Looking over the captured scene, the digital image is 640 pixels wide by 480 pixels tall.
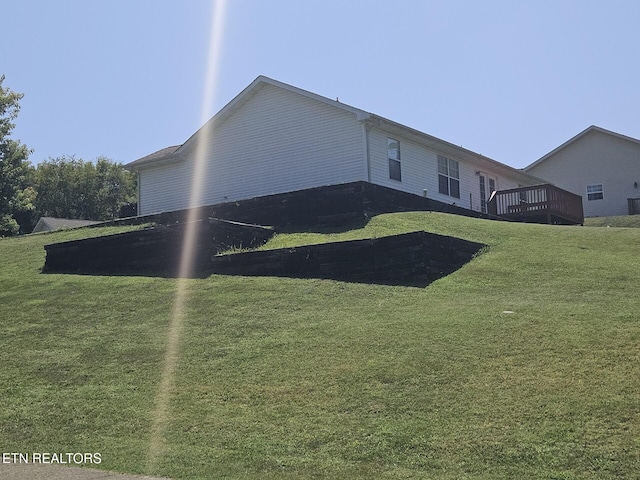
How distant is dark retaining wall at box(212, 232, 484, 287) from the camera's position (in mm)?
13586

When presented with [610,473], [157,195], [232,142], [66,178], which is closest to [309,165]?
[232,142]

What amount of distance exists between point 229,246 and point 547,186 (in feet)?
41.9

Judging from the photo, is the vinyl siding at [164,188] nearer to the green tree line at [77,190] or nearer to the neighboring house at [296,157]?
the neighboring house at [296,157]

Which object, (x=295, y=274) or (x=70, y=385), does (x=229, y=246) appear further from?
(x=70, y=385)

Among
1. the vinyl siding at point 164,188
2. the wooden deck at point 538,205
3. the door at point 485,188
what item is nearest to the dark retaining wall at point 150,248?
the vinyl siding at point 164,188

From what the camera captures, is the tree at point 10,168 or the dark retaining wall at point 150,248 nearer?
the dark retaining wall at point 150,248

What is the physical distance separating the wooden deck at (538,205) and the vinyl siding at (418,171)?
3.19 feet

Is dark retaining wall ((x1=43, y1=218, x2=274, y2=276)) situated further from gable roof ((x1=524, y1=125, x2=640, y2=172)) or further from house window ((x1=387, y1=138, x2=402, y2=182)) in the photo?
gable roof ((x1=524, y1=125, x2=640, y2=172))

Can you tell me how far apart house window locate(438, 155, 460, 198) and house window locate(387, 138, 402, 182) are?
268cm

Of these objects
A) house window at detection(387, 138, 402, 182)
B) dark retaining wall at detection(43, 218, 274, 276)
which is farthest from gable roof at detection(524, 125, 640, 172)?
dark retaining wall at detection(43, 218, 274, 276)

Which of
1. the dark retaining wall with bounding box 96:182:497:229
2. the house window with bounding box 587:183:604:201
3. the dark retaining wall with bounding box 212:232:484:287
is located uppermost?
the house window with bounding box 587:183:604:201

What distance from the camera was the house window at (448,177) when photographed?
2591 centimetres

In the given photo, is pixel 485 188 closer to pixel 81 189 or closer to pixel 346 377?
pixel 346 377

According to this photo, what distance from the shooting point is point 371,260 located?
13914mm
